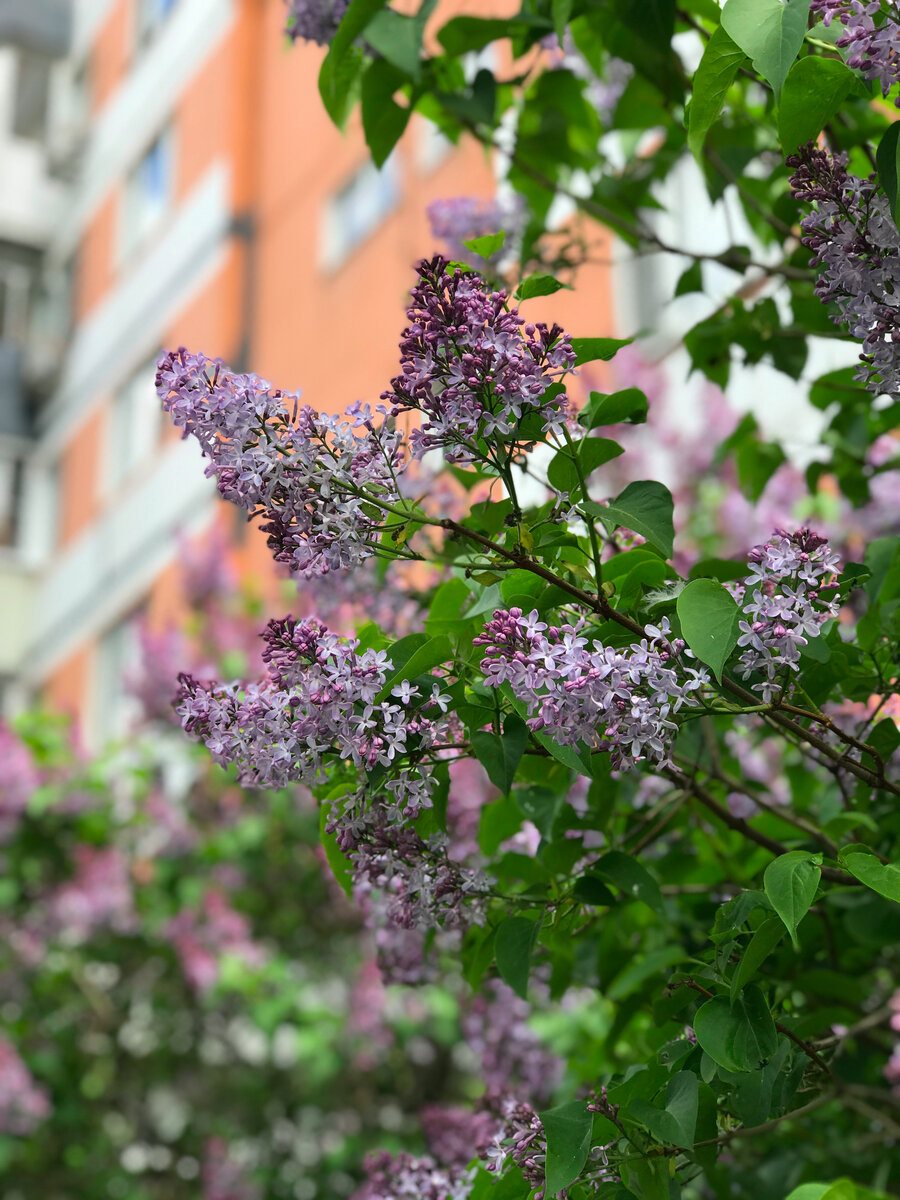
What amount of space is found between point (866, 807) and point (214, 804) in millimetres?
4557

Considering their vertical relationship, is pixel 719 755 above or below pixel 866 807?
above

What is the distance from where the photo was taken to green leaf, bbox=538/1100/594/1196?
4.09 feet

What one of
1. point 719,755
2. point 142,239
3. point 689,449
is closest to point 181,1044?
point 689,449

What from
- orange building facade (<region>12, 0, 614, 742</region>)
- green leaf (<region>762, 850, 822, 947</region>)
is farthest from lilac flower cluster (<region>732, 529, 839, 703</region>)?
orange building facade (<region>12, 0, 614, 742</region>)

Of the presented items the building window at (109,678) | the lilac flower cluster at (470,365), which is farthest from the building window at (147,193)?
the lilac flower cluster at (470,365)

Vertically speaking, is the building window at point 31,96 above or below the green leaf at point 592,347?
above

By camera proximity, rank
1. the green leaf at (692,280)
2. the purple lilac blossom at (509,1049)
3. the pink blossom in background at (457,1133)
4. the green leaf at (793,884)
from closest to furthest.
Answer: the green leaf at (793,884)
the pink blossom in background at (457,1133)
the green leaf at (692,280)
the purple lilac blossom at (509,1049)

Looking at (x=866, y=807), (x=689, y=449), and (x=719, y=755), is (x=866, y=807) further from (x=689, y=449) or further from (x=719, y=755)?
(x=689, y=449)

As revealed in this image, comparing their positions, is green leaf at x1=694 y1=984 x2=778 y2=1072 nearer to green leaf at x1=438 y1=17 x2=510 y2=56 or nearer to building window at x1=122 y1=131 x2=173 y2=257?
green leaf at x1=438 y1=17 x2=510 y2=56

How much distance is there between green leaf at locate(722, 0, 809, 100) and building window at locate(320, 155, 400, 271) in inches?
302

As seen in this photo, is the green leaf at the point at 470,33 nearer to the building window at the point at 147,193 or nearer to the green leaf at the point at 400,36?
the green leaf at the point at 400,36

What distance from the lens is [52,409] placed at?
46.5 feet

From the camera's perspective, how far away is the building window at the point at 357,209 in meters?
8.80

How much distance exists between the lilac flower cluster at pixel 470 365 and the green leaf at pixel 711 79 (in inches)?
10.3
